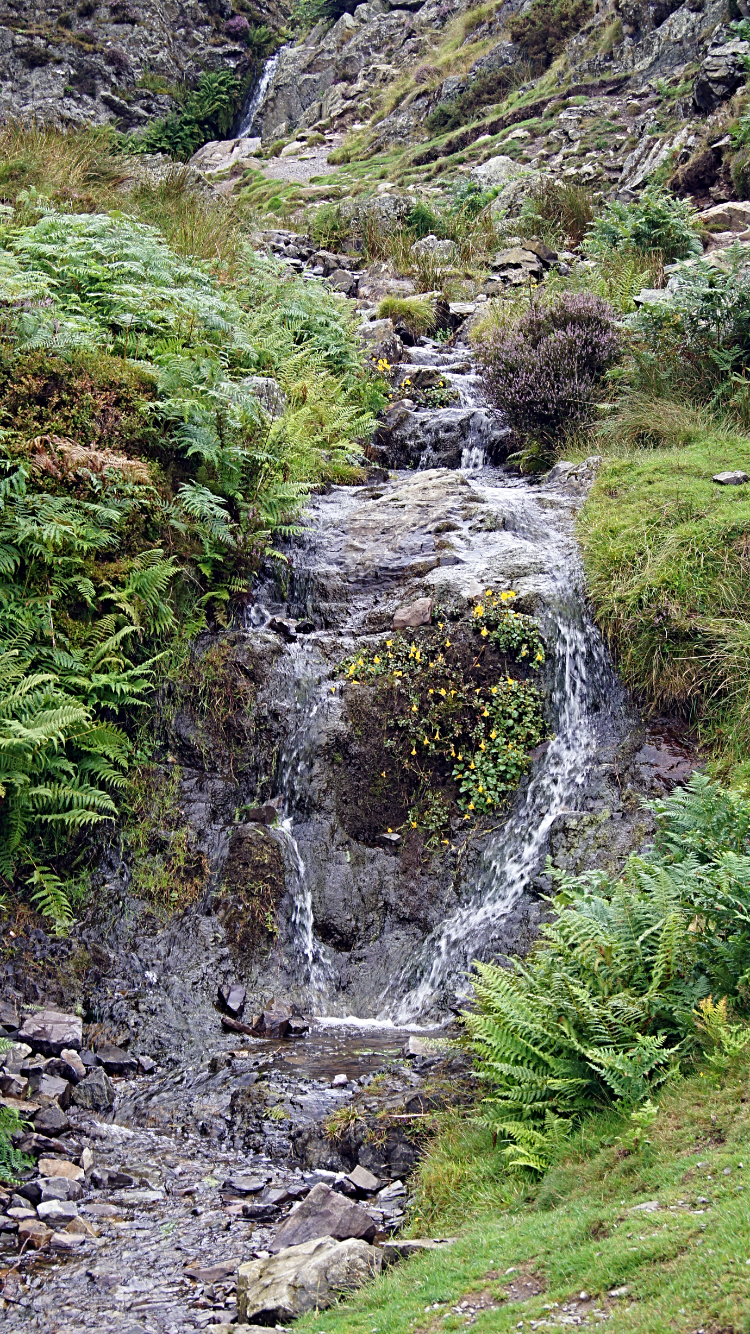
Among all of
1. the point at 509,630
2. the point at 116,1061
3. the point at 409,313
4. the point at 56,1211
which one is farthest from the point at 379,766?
the point at 409,313

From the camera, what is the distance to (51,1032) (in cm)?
526

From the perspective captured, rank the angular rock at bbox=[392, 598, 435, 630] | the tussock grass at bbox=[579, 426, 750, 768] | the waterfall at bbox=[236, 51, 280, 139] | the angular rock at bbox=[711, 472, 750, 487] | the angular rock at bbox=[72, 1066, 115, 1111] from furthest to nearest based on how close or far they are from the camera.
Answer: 1. the waterfall at bbox=[236, 51, 280, 139]
2. the angular rock at bbox=[711, 472, 750, 487]
3. the angular rock at bbox=[392, 598, 435, 630]
4. the tussock grass at bbox=[579, 426, 750, 768]
5. the angular rock at bbox=[72, 1066, 115, 1111]

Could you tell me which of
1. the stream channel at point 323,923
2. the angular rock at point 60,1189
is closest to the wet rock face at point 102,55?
the stream channel at point 323,923

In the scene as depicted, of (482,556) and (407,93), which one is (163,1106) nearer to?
(482,556)

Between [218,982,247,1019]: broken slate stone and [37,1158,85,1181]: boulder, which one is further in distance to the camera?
[218,982,247,1019]: broken slate stone

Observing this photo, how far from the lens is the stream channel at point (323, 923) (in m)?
A: 4.07

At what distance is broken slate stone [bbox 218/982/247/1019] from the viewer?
600 centimetres

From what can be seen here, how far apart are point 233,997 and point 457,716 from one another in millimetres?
2663

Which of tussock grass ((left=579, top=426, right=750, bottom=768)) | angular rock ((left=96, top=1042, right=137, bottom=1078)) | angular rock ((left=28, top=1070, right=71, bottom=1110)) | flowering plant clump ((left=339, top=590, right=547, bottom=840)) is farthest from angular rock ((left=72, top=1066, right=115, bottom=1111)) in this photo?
tussock grass ((left=579, top=426, right=750, bottom=768))

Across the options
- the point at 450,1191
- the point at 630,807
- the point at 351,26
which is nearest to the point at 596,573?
the point at 630,807

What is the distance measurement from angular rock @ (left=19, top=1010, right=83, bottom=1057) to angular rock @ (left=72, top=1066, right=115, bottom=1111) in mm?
243

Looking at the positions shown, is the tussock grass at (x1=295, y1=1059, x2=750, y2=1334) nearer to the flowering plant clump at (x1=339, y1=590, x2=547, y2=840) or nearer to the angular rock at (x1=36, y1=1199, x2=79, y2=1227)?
the angular rock at (x1=36, y1=1199, x2=79, y2=1227)

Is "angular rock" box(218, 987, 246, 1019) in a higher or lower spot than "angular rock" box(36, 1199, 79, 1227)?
lower

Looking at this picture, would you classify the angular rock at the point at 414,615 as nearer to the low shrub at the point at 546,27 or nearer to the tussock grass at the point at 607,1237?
the tussock grass at the point at 607,1237
